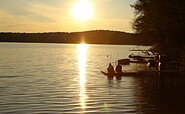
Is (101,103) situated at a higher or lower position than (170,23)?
Answer: lower

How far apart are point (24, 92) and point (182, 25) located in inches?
572

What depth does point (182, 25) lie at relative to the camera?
100ft

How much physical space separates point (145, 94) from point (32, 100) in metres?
9.60

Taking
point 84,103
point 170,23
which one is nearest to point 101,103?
point 84,103

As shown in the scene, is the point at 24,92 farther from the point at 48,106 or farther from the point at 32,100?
the point at 48,106

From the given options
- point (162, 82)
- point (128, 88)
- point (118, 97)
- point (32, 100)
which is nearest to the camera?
point (32, 100)

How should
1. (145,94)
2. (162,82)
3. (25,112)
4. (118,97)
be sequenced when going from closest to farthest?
(25,112) → (118,97) → (145,94) → (162,82)

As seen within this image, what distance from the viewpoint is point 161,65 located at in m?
49.3

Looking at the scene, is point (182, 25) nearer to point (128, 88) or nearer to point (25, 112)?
point (128, 88)

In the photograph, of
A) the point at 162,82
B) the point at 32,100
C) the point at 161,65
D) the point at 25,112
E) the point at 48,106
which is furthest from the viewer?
the point at 161,65

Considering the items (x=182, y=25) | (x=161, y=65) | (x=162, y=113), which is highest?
(x=182, y=25)

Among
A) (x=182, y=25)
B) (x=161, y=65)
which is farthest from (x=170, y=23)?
(x=161, y=65)

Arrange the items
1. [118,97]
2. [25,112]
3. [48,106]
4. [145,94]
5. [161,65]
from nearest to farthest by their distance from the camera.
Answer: [25,112], [48,106], [118,97], [145,94], [161,65]

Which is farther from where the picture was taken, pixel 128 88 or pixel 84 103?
pixel 128 88
